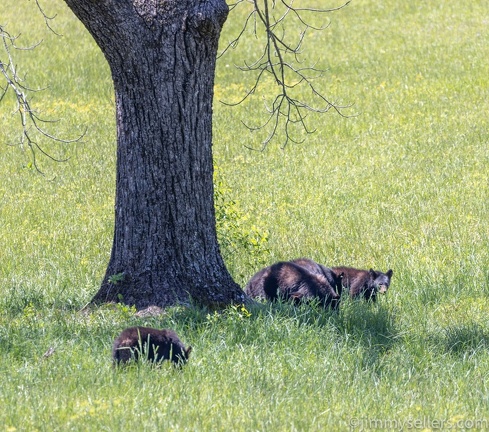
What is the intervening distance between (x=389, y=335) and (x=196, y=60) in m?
2.85

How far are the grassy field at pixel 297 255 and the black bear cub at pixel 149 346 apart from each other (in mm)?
149

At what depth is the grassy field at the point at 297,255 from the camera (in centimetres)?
566

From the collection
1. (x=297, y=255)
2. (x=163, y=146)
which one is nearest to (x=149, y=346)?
(x=163, y=146)

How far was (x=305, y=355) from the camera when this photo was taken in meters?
6.70

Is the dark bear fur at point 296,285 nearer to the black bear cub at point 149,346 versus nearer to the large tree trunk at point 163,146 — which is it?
the large tree trunk at point 163,146

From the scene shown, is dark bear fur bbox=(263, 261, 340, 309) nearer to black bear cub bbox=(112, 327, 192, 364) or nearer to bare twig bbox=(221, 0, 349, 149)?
bare twig bbox=(221, 0, 349, 149)

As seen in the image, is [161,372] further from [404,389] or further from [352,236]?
[352,236]

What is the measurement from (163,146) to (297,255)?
3.52 metres

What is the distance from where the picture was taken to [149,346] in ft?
20.5

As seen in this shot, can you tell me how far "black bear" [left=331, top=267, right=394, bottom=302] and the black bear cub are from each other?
2878mm

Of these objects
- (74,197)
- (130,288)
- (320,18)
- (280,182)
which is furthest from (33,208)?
(320,18)

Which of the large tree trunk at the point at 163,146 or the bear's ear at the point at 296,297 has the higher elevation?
the large tree trunk at the point at 163,146

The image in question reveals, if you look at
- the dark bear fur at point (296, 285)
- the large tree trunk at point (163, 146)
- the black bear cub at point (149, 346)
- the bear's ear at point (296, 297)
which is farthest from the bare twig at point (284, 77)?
the black bear cub at point (149, 346)

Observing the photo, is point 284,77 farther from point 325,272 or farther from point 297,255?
point 325,272
